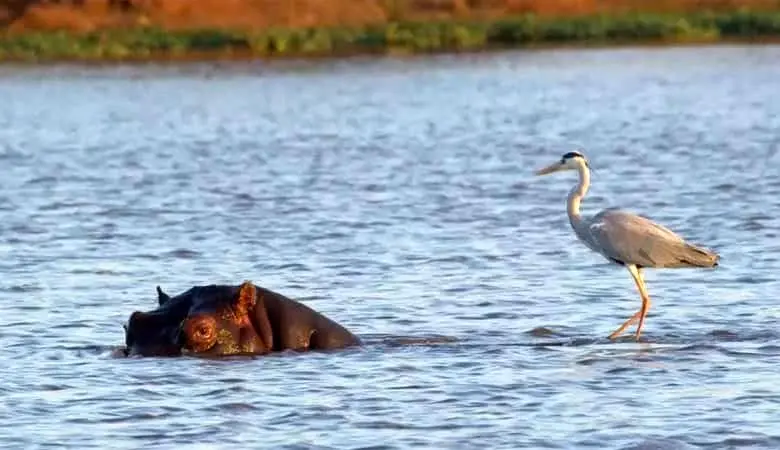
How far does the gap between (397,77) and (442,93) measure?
4548mm

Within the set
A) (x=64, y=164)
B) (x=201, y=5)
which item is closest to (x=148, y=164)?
(x=64, y=164)

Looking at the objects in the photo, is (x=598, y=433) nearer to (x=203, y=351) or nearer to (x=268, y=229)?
(x=203, y=351)

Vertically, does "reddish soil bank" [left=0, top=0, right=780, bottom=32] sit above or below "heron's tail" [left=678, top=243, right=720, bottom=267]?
below

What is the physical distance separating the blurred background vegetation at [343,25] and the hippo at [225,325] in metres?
34.0

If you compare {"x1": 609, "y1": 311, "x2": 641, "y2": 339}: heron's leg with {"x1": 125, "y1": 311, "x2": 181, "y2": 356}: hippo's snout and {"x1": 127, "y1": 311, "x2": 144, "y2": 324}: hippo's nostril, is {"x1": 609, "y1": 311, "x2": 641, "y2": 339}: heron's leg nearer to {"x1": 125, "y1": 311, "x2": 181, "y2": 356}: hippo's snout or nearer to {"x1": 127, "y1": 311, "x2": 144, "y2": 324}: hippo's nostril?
{"x1": 125, "y1": 311, "x2": 181, "y2": 356}: hippo's snout

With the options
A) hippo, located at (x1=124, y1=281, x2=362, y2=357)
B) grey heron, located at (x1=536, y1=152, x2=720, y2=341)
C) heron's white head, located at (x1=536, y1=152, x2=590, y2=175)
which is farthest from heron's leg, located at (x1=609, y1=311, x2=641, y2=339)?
hippo, located at (x1=124, y1=281, x2=362, y2=357)

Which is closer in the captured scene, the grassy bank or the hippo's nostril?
the hippo's nostril

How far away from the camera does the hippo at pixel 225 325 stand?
1069 cm

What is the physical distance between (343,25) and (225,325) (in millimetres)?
41396

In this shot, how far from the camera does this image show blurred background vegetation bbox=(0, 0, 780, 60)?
1812 inches

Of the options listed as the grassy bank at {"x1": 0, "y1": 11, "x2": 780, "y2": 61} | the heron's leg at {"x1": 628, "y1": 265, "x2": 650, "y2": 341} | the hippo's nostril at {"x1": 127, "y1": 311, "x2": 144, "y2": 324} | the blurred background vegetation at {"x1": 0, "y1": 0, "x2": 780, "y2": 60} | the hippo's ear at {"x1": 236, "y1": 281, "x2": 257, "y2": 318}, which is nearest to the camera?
the hippo's ear at {"x1": 236, "y1": 281, "x2": 257, "y2": 318}

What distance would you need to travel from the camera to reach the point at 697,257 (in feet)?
39.4

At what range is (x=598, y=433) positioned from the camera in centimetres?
897

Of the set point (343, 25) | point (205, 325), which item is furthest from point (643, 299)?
point (343, 25)
